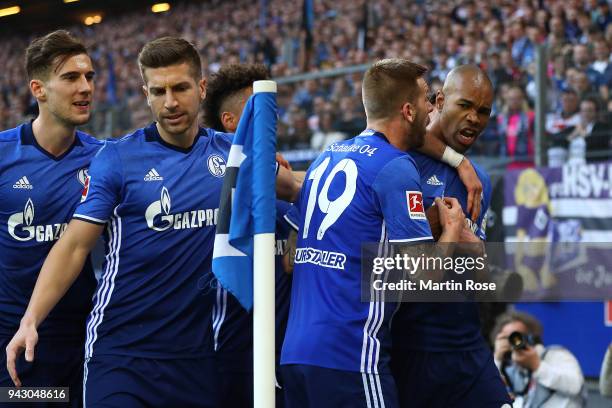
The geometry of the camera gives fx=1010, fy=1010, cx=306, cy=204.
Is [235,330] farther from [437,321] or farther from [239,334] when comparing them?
[437,321]

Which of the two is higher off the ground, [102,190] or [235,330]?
[102,190]

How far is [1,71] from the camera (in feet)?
58.6

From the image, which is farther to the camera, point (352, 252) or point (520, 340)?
point (520, 340)

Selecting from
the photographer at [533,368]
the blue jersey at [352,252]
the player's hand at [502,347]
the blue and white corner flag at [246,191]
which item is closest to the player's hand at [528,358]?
the photographer at [533,368]

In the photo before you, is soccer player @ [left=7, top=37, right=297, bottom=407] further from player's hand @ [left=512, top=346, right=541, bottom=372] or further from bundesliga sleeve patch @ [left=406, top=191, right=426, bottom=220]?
player's hand @ [left=512, top=346, right=541, bottom=372]

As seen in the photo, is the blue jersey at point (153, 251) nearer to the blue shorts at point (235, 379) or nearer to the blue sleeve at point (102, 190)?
the blue sleeve at point (102, 190)

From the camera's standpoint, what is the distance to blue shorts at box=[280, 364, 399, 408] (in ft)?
11.9

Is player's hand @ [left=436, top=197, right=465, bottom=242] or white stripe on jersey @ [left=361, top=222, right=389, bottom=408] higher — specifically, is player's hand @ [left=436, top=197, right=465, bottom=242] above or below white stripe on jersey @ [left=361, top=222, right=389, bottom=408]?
above

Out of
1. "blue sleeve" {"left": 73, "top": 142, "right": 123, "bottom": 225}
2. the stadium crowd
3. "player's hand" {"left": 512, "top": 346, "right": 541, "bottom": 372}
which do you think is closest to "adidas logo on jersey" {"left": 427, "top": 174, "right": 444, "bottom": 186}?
"blue sleeve" {"left": 73, "top": 142, "right": 123, "bottom": 225}

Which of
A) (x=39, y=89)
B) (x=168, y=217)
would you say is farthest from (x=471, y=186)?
→ (x=39, y=89)

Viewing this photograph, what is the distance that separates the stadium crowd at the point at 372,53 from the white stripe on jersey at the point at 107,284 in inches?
58.9

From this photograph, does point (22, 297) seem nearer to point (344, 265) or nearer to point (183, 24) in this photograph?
point (344, 265)

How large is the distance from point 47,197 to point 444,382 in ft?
6.30

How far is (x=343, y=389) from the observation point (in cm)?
363
